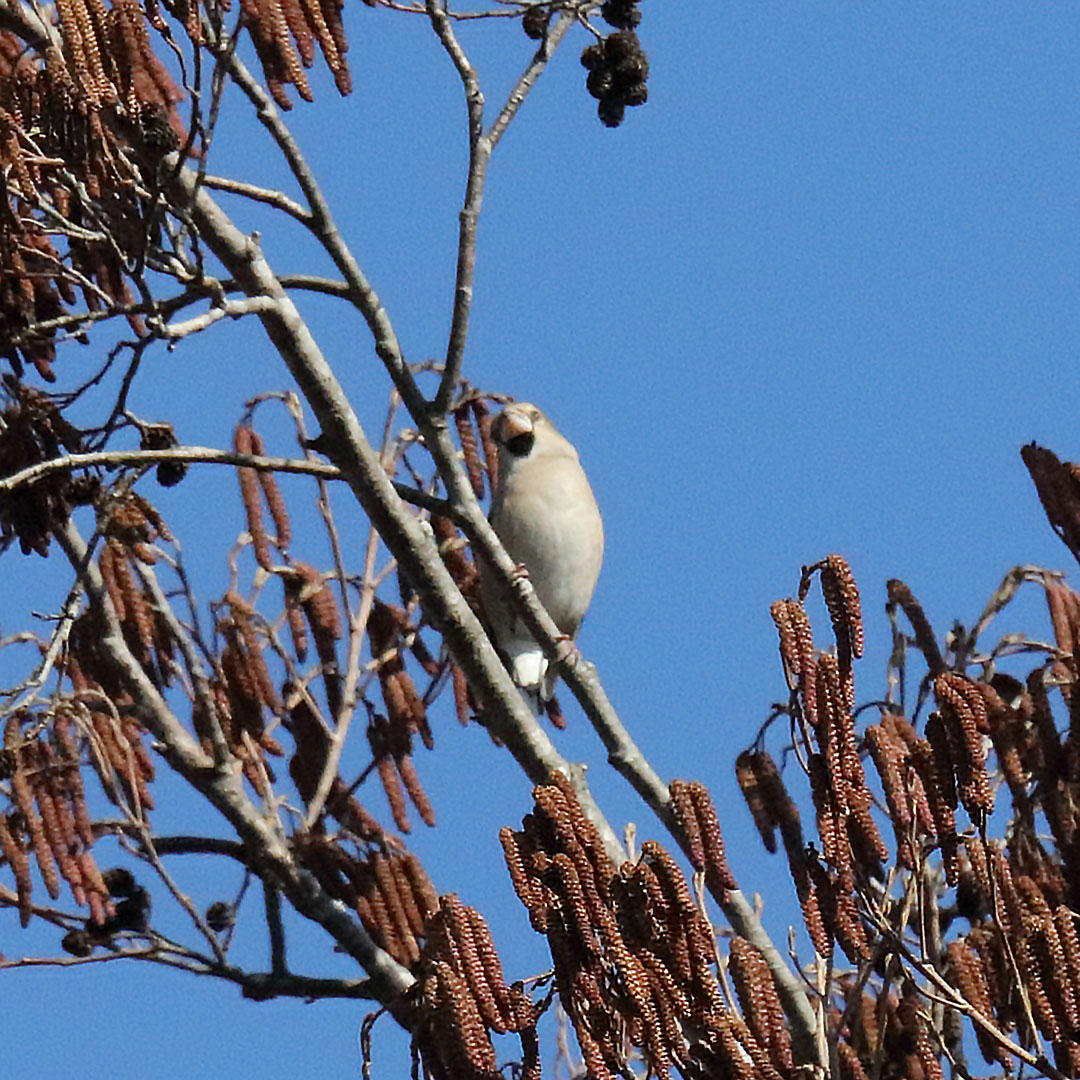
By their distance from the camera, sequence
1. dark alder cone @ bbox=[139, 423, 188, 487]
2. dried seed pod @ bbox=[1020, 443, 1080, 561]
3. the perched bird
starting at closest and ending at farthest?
dried seed pod @ bbox=[1020, 443, 1080, 561] < dark alder cone @ bbox=[139, 423, 188, 487] < the perched bird

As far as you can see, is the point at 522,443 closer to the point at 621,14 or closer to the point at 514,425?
the point at 514,425

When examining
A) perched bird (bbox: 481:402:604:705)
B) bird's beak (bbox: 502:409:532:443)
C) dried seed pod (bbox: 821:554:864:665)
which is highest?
bird's beak (bbox: 502:409:532:443)

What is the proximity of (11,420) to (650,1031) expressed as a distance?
6.64 feet

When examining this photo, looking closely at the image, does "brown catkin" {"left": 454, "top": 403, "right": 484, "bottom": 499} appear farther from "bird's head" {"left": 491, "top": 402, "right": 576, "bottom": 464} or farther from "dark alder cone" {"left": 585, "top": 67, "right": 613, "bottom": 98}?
"bird's head" {"left": 491, "top": 402, "right": 576, "bottom": 464}

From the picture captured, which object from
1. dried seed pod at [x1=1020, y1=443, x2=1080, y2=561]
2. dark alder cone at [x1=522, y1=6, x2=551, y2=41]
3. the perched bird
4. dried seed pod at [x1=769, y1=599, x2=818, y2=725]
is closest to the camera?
dried seed pod at [x1=769, y1=599, x2=818, y2=725]

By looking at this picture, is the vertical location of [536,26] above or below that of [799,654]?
above

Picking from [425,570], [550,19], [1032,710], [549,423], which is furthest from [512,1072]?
[549,423]

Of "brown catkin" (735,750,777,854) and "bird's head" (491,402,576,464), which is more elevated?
"bird's head" (491,402,576,464)

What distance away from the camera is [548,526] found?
23.4ft

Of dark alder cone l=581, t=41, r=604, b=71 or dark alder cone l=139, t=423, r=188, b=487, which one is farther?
dark alder cone l=581, t=41, r=604, b=71

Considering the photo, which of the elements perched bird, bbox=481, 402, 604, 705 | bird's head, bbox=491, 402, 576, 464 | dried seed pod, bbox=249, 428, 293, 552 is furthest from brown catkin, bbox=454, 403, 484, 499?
bird's head, bbox=491, 402, 576, 464

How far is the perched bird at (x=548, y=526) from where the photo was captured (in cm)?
711

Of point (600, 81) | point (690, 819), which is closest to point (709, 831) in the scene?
point (690, 819)

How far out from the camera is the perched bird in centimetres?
711
